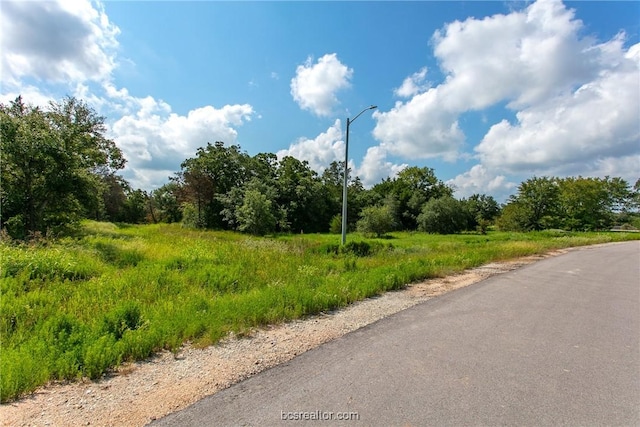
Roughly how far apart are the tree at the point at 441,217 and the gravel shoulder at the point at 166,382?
179 ft

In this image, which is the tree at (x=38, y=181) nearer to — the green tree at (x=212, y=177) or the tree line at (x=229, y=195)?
the tree line at (x=229, y=195)

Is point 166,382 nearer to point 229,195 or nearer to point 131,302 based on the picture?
point 131,302

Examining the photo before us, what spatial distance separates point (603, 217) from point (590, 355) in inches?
3169

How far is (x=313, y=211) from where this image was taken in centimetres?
5209

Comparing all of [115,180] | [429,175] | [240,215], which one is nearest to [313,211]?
[240,215]

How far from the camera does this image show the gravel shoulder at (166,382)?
9.75ft

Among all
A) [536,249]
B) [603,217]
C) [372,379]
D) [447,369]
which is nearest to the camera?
[372,379]

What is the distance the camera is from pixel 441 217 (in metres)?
57.2

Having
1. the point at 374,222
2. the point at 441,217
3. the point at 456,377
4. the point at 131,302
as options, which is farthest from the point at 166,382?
the point at 441,217

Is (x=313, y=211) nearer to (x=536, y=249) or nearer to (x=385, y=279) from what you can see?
(x=536, y=249)

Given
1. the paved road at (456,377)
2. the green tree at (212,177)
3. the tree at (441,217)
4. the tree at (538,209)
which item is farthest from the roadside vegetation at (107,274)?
the tree at (538,209)

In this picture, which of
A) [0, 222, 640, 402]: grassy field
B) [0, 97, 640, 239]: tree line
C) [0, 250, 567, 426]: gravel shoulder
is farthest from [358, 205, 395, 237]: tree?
[0, 250, 567, 426]: gravel shoulder

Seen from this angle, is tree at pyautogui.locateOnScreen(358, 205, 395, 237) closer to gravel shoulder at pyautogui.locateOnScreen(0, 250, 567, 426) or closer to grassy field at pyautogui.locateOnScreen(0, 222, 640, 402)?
grassy field at pyautogui.locateOnScreen(0, 222, 640, 402)

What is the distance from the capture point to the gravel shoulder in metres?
2.97
